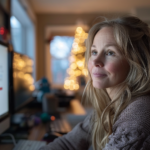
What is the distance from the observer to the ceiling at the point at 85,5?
3348 mm

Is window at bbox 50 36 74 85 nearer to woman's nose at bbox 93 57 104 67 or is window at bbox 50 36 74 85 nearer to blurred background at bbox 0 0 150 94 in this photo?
blurred background at bbox 0 0 150 94

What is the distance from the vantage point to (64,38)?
13.7 feet

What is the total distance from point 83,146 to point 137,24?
60 centimetres

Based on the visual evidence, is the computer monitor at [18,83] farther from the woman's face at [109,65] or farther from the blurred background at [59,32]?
the blurred background at [59,32]

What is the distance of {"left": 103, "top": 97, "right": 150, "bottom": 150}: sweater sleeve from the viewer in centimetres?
47

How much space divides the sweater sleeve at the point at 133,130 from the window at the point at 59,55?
3654 mm

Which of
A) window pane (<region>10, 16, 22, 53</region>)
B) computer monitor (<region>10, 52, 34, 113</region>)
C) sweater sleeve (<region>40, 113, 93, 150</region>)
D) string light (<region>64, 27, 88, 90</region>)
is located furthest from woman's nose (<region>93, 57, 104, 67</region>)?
string light (<region>64, 27, 88, 90</region>)

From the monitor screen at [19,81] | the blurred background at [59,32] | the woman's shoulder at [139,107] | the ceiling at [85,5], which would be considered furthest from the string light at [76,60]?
the woman's shoulder at [139,107]

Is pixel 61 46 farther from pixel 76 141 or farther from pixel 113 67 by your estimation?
pixel 113 67

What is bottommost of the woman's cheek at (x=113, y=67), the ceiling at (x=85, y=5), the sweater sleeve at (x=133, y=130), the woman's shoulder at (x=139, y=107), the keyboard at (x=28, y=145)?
the keyboard at (x=28, y=145)

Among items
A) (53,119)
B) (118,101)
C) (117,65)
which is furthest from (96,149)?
(53,119)

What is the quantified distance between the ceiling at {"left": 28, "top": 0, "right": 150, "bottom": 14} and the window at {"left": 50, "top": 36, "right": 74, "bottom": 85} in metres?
0.67

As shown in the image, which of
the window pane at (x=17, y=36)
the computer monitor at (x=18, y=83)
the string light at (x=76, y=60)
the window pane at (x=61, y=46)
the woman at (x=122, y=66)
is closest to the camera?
the woman at (x=122, y=66)

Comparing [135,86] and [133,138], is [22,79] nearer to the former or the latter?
[135,86]
